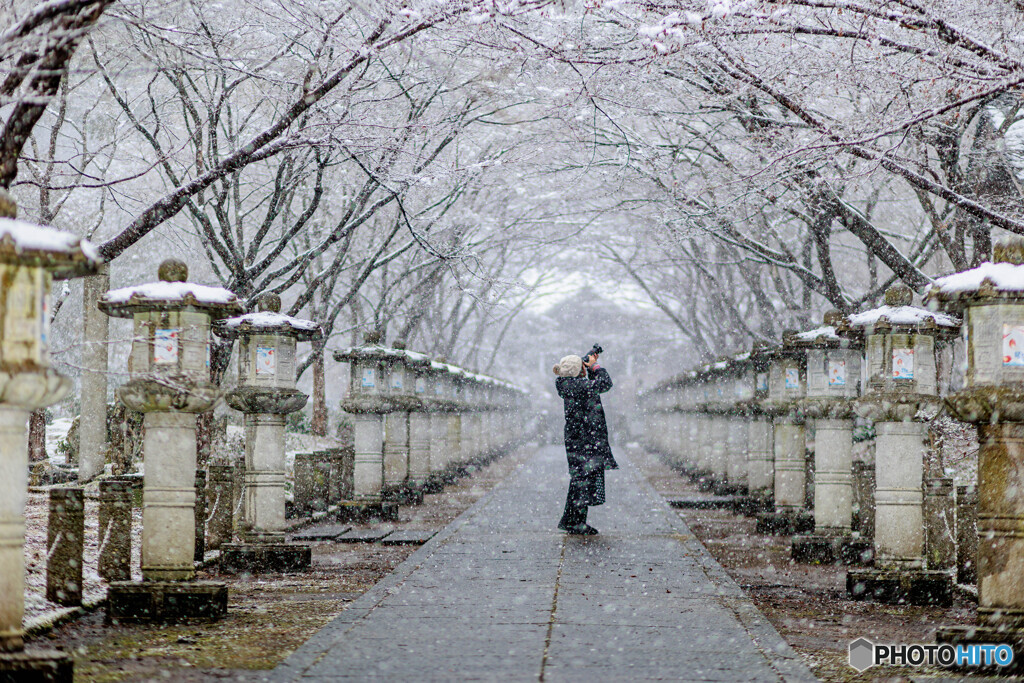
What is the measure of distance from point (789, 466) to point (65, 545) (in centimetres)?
993

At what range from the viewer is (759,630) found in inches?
286

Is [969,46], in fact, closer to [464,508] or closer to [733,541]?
[733,541]

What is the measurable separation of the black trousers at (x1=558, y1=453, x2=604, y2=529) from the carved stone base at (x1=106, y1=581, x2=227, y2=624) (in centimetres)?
610

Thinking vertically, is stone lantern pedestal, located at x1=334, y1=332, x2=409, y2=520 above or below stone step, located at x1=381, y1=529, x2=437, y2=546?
above

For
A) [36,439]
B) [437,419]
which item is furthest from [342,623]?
[437,419]

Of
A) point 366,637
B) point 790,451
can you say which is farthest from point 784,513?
point 366,637

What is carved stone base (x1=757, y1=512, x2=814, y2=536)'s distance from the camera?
14.4 m

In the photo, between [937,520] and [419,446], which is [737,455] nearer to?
[419,446]

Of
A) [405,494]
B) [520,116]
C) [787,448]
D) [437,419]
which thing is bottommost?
[405,494]

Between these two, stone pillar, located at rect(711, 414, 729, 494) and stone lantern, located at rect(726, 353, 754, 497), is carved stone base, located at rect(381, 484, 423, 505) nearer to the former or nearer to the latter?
stone lantern, located at rect(726, 353, 754, 497)

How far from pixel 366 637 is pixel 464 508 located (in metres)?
11.1

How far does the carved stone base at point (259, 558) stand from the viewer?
10555mm

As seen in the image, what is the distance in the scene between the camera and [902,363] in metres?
9.25

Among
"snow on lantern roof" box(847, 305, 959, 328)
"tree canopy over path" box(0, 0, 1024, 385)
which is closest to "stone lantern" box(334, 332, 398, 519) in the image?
"tree canopy over path" box(0, 0, 1024, 385)
